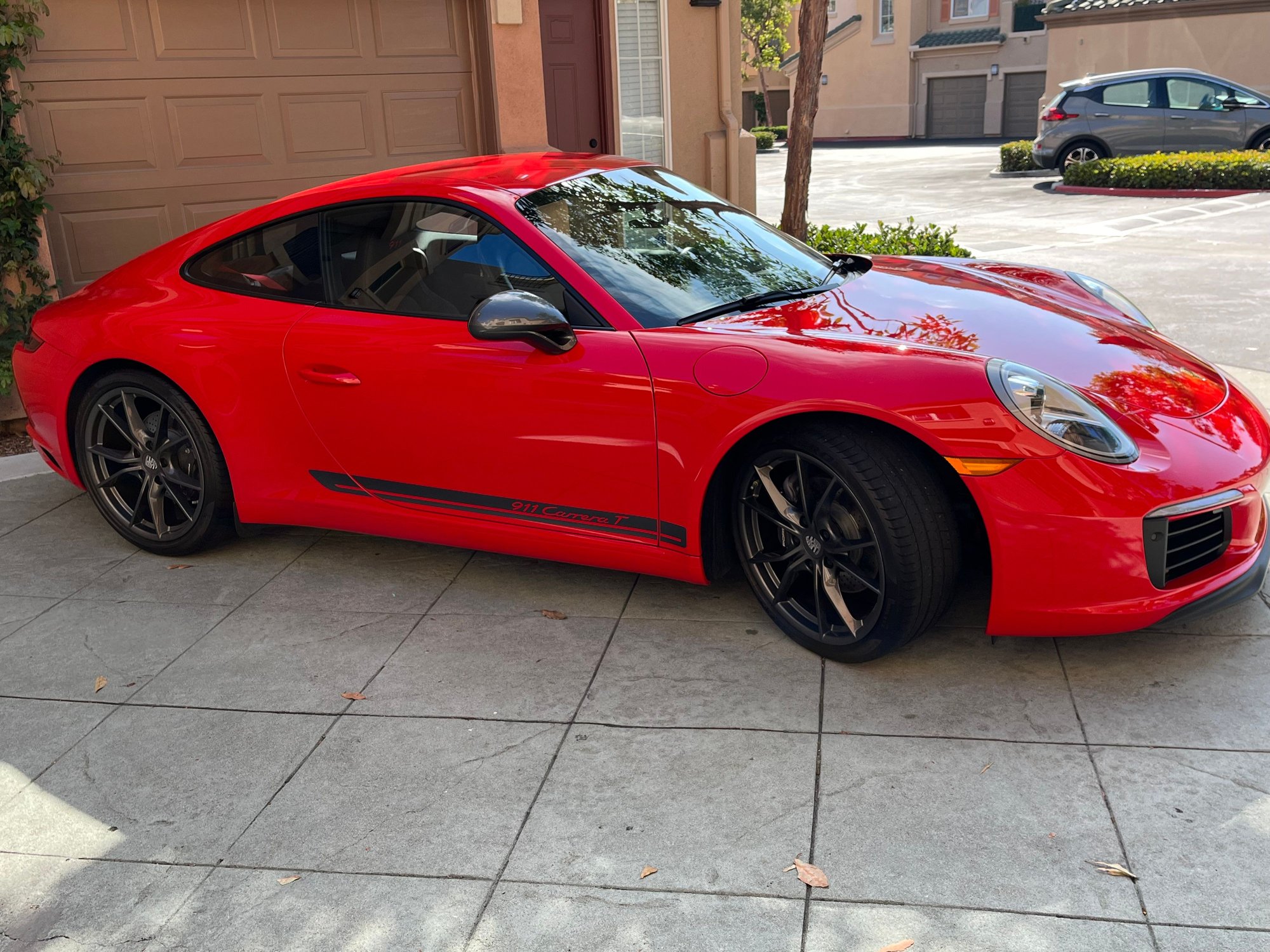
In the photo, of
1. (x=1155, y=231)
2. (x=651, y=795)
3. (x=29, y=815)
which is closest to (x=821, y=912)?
(x=651, y=795)

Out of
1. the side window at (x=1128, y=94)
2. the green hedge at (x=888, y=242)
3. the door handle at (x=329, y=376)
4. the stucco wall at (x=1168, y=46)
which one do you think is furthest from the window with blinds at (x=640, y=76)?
the stucco wall at (x=1168, y=46)

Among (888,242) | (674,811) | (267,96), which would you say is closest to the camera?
(674,811)

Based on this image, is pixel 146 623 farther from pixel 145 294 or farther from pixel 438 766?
pixel 438 766

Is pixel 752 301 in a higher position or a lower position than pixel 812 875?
higher

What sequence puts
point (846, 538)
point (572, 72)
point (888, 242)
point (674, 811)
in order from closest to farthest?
point (674, 811) → point (846, 538) → point (888, 242) → point (572, 72)

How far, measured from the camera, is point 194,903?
2.84 metres

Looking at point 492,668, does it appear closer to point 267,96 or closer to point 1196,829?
point 1196,829

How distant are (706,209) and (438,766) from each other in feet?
8.13

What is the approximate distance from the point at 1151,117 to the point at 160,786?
20.0 metres

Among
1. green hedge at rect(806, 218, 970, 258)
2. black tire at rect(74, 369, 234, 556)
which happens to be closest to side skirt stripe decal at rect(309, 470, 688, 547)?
black tire at rect(74, 369, 234, 556)

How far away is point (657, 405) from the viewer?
3.72 metres

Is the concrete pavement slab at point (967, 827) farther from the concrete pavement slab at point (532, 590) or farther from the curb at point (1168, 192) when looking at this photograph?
the curb at point (1168, 192)

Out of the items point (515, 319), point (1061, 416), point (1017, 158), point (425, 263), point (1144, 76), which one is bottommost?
point (1017, 158)

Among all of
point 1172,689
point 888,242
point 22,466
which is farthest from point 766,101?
point 1172,689
